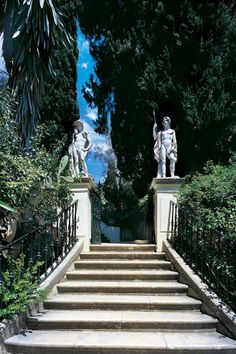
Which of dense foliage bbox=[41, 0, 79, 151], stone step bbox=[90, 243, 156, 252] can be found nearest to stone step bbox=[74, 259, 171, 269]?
stone step bbox=[90, 243, 156, 252]

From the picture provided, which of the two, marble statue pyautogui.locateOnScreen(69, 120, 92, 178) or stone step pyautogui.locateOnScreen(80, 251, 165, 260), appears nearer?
stone step pyautogui.locateOnScreen(80, 251, 165, 260)

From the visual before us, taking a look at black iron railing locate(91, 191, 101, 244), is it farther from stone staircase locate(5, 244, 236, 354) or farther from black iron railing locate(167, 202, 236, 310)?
black iron railing locate(167, 202, 236, 310)

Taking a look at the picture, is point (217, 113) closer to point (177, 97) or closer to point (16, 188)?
point (177, 97)

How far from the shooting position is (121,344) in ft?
12.8

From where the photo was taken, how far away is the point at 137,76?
452 inches

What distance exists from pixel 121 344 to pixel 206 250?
2.24 metres

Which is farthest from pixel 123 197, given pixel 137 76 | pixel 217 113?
pixel 217 113

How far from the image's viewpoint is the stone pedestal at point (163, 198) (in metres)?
7.57

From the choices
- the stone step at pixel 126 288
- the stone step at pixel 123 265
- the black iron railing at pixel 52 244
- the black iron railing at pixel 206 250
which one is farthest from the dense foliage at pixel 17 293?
the black iron railing at pixel 206 250

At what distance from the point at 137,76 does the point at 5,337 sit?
30.3 ft

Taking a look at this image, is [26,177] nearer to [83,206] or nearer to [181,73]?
[83,206]

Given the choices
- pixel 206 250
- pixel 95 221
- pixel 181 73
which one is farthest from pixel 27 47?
pixel 206 250

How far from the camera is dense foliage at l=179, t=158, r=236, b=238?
5.70 m

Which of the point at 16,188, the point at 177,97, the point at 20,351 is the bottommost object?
the point at 20,351
